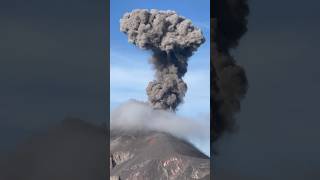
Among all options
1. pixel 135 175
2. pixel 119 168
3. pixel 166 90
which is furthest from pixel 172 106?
pixel 119 168

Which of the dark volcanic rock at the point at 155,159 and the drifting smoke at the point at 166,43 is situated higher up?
the drifting smoke at the point at 166,43

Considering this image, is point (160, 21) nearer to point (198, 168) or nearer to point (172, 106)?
point (172, 106)

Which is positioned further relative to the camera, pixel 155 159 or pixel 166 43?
pixel 155 159

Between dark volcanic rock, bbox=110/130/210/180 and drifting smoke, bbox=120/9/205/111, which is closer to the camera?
drifting smoke, bbox=120/9/205/111

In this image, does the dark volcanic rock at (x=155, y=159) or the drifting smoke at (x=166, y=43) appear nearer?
the drifting smoke at (x=166, y=43)
